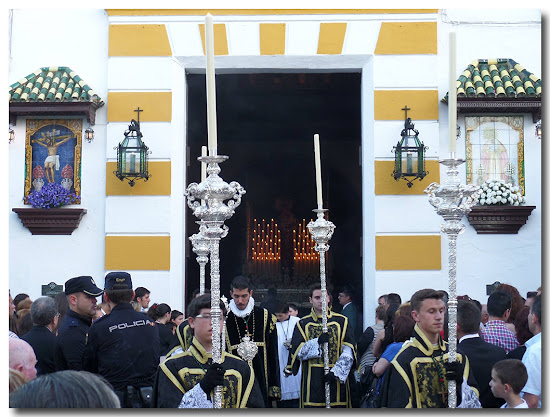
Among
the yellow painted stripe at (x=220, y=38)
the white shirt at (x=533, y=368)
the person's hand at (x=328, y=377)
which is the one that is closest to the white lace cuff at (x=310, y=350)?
the person's hand at (x=328, y=377)

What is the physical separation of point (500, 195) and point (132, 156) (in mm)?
4147

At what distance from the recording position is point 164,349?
21.6ft

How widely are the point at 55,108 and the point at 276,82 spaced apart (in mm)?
4662

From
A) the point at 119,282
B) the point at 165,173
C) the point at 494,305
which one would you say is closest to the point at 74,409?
the point at 119,282

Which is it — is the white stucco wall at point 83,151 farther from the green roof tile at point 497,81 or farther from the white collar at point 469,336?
the white collar at point 469,336

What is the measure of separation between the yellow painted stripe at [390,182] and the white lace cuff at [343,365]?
2.41 m

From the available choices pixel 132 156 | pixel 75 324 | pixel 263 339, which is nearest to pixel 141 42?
pixel 132 156

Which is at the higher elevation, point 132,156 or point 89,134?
point 89,134

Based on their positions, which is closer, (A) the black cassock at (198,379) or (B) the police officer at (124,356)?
(A) the black cassock at (198,379)

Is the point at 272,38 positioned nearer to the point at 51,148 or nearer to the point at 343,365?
the point at 51,148

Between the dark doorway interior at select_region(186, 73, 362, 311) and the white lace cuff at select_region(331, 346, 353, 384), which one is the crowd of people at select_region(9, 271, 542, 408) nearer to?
the white lace cuff at select_region(331, 346, 353, 384)

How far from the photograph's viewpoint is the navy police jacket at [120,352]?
200 inches

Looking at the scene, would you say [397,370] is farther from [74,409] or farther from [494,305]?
[74,409]

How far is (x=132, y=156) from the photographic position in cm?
850
